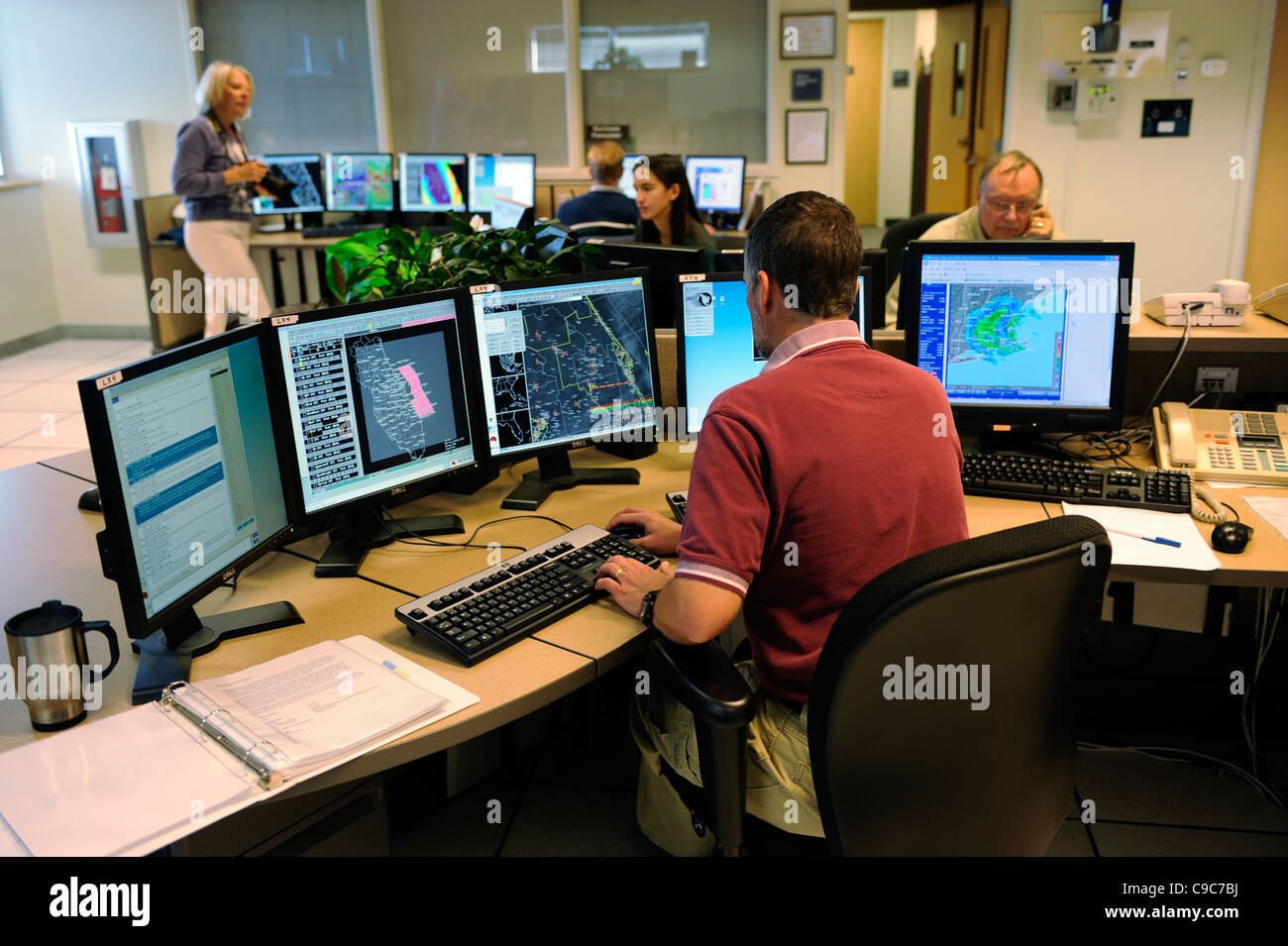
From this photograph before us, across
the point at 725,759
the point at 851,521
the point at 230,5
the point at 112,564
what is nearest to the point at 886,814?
the point at 725,759

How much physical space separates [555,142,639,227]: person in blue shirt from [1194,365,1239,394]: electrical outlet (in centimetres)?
313

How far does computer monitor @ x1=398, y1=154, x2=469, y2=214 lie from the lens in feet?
21.6

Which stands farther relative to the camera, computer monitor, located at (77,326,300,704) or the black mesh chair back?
computer monitor, located at (77,326,300,704)

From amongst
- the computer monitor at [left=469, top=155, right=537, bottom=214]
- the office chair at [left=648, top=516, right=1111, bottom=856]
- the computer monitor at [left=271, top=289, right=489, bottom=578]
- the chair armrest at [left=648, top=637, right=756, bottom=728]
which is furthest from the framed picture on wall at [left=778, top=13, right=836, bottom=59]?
the office chair at [left=648, top=516, right=1111, bottom=856]

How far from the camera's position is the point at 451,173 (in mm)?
6582

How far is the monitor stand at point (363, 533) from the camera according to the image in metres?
1.82

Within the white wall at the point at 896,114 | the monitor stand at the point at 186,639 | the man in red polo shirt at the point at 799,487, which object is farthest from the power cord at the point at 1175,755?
the white wall at the point at 896,114

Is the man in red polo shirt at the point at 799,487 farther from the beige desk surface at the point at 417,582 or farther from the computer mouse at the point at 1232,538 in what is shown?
the computer mouse at the point at 1232,538

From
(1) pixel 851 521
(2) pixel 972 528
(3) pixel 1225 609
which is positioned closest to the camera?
(1) pixel 851 521

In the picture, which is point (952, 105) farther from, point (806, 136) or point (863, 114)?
point (863, 114)

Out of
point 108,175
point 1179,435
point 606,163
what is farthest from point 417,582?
point 108,175

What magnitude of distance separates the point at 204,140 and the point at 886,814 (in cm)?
508

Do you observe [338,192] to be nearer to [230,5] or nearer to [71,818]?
[230,5]

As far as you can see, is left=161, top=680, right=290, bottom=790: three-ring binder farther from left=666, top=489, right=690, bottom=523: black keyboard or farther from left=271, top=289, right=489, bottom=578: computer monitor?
left=666, top=489, right=690, bottom=523: black keyboard
